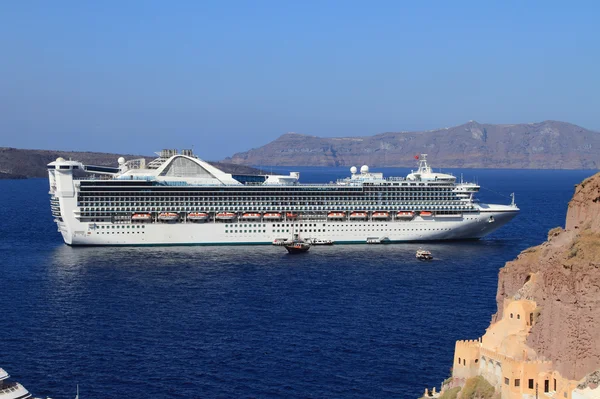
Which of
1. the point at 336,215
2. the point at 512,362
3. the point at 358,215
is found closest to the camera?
the point at 512,362

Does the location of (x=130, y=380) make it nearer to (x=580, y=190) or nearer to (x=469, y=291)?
(x=580, y=190)

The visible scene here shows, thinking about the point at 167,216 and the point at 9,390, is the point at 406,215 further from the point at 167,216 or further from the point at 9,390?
the point at 9,390

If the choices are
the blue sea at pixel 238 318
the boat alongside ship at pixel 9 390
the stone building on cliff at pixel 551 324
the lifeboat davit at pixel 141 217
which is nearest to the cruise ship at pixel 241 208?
the lifeboat davit at pixel 141 217

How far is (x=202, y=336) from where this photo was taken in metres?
47.4

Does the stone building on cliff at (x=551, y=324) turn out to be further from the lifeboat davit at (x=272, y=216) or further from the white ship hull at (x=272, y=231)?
the lifeboat davit at (x=272, y=216)

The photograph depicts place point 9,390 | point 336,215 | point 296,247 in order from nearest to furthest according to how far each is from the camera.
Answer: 1. point 9,390
2. point 296,247
3. point 336,215

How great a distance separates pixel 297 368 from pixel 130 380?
8285 millimetres

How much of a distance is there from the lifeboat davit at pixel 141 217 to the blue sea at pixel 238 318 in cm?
396

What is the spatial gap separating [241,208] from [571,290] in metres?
62.7

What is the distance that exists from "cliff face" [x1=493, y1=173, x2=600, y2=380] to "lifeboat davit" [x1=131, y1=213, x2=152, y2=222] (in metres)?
59.3

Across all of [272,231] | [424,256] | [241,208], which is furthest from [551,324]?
[241,208]

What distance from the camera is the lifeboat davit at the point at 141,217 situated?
84812 millimetres

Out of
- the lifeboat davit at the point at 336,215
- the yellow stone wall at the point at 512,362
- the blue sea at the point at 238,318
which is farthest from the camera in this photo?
the lifeboat davit at the point at 336,215

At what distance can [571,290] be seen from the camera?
26.1 metres
